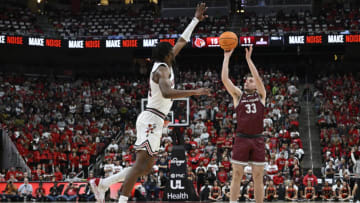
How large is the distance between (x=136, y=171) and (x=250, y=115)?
1920 millimetres

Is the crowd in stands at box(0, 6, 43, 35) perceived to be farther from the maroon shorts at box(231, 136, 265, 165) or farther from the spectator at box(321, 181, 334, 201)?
the maroon shorts at box(231, 136, 265, 165)

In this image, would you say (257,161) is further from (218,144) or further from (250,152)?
(218,144)

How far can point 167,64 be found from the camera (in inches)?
266

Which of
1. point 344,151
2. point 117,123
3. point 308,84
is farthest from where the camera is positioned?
point 308,84

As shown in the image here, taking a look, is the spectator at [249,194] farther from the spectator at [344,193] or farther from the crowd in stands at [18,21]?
the crowd in stands at [18,21]

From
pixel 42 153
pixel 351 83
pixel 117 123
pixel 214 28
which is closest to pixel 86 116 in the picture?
pixel 117 123

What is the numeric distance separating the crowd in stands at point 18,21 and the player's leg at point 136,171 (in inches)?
930

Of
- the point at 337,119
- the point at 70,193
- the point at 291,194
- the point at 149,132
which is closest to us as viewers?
the point at 149,132

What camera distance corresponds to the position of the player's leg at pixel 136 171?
648 cm

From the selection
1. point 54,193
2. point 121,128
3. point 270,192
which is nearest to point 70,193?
point 54,193

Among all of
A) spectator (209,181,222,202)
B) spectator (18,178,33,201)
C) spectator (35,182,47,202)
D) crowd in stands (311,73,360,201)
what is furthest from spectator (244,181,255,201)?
spectator (18,178,33,201)

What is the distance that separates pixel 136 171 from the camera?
21.4 feet

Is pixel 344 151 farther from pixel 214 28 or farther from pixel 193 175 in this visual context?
pixel 214 28

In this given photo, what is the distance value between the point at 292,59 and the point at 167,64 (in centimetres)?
2511
